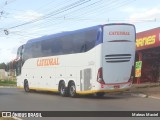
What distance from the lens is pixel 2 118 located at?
50.0 feet

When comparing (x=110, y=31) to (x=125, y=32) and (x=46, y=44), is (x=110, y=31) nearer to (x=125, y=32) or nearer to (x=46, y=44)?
(x=125, y=32)

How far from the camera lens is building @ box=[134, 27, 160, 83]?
35219mm

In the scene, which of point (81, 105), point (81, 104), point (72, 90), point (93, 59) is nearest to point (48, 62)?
point (72, 90)

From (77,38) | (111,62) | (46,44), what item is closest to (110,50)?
(111,62)

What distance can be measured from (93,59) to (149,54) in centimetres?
1610

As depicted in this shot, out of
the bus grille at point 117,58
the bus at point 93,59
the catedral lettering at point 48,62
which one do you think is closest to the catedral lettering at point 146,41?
the catedral lettering at point 48,62

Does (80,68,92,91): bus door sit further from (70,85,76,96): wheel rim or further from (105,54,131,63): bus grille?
(105,54,131,63): bus grille

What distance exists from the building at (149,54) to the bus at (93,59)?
875 centimetres

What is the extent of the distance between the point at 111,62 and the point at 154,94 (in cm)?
434

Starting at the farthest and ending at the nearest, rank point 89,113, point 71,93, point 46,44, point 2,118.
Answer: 1. point 46,44
2. point 71,93
3. point 89,113
4. point 2,118

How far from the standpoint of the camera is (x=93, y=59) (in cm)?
2528

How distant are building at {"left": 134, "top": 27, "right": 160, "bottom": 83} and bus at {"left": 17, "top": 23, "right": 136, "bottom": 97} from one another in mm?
8753

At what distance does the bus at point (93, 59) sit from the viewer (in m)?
25.0

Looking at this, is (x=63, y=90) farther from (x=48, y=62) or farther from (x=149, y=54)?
(x=149, y=54)
